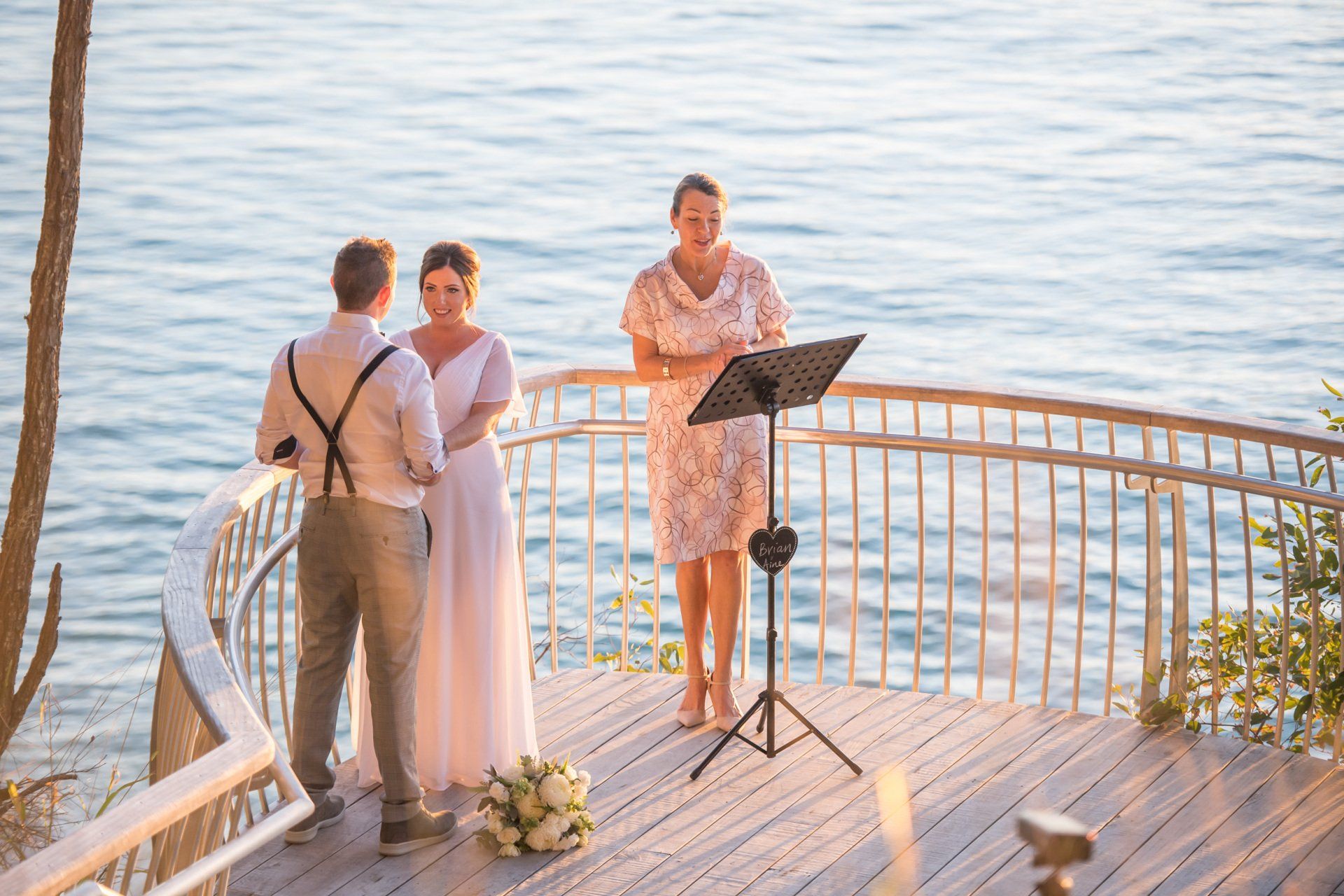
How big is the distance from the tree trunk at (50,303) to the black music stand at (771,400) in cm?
226

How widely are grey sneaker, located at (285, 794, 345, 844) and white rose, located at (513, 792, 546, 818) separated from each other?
0.57 metres

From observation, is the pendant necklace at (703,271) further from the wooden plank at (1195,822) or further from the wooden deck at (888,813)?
the wooden plank at (1195,822)

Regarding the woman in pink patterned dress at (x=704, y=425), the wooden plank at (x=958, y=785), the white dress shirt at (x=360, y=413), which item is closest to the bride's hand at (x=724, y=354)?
the woman in pink patterned dress at (x=704, y=425)

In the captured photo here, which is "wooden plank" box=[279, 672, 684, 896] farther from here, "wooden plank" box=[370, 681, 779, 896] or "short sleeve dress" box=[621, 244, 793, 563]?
"short sleeve dress" box=[621, 244, 793, 563]

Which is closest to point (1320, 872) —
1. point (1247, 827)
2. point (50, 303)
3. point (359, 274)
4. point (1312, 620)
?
point (1247, 827)

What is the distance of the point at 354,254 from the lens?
4.10 m

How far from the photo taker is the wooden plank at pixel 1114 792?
4.38 m

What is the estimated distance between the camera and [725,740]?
5156 mm

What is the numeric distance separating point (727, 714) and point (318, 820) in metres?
1.41

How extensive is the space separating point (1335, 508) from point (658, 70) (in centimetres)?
2114

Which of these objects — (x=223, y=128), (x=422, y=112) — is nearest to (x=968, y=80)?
(x=422, y=112)

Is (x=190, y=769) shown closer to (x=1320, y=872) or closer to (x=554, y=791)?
(x=554, y=791)

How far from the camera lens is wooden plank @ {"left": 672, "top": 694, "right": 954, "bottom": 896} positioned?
4473mm

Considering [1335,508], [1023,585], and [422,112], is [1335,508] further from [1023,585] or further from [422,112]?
[422,112]
